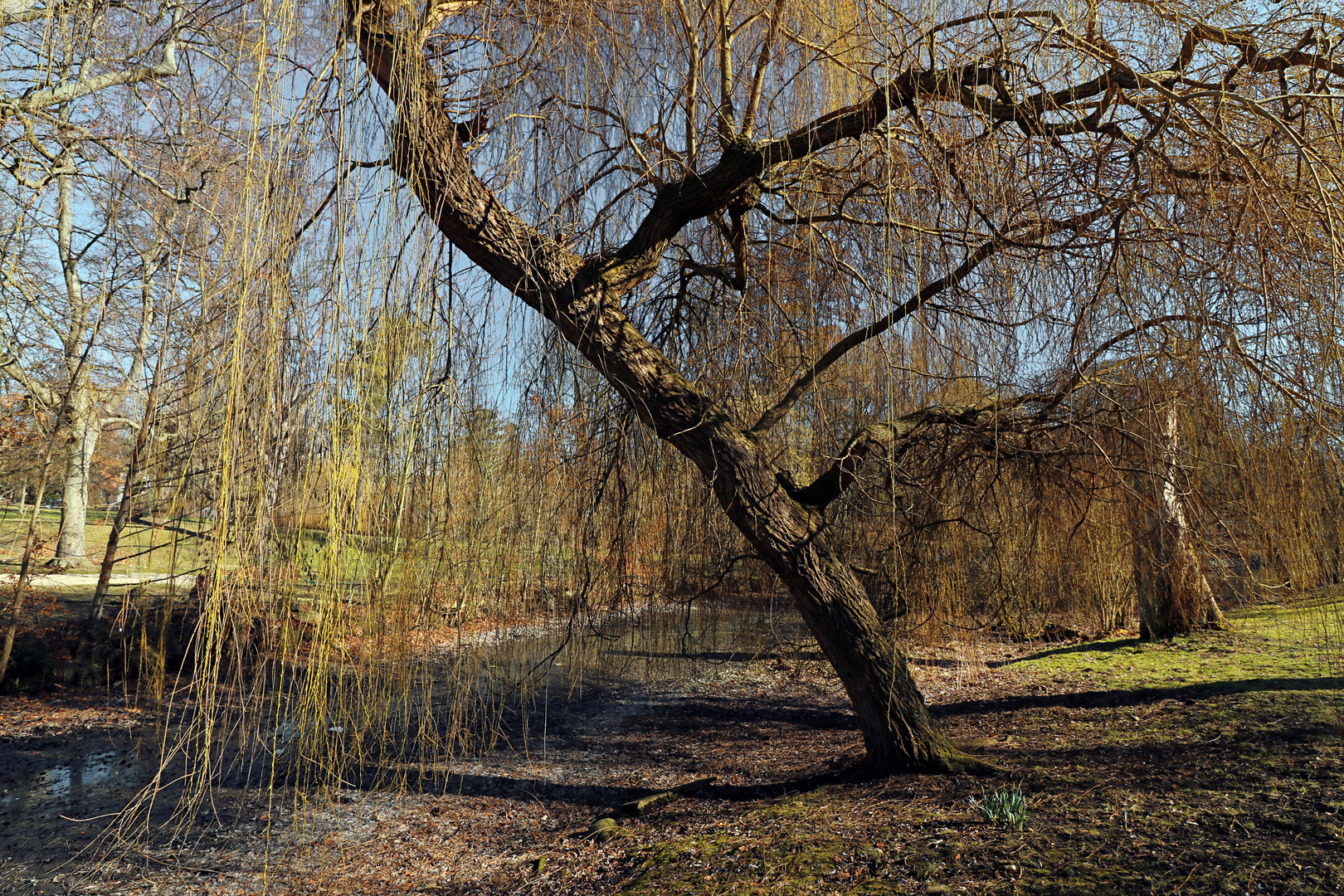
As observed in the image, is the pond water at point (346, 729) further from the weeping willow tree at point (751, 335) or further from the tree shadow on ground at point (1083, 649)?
the tree shadow on ground at point (1083, 649)

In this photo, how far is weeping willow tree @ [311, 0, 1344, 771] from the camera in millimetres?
2518

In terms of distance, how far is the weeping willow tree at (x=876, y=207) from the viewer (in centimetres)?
252

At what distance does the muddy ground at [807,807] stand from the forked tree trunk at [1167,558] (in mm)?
526

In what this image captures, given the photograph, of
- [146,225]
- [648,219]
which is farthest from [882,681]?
[146,225]

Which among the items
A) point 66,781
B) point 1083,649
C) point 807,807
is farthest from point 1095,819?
point 66,781


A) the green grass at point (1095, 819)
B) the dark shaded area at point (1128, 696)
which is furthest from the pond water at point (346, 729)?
the dark shaded area at point (1128, 696)

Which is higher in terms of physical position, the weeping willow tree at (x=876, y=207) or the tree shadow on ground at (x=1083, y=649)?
the weeping willow tree at (x=876, y=207)

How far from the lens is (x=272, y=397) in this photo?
203 centimetres

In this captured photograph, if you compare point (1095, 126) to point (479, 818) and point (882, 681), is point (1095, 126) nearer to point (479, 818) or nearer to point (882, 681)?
point (882, 681)

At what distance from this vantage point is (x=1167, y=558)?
187 inches

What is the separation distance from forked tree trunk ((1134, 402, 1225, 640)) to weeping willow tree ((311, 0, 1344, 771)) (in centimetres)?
35

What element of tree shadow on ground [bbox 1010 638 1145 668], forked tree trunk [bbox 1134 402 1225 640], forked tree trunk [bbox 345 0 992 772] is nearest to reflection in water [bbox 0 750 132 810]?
forked tree trunk [bbox 345 0 992 772]

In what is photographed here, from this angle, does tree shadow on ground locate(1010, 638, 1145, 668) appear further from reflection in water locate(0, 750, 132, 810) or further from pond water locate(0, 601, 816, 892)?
reflection in water locate(0, 750, 132, 810)

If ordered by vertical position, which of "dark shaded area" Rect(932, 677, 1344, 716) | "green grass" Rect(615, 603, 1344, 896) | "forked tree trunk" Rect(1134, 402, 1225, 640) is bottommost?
"green grass" Rect(615, 603, 1344, 896)
